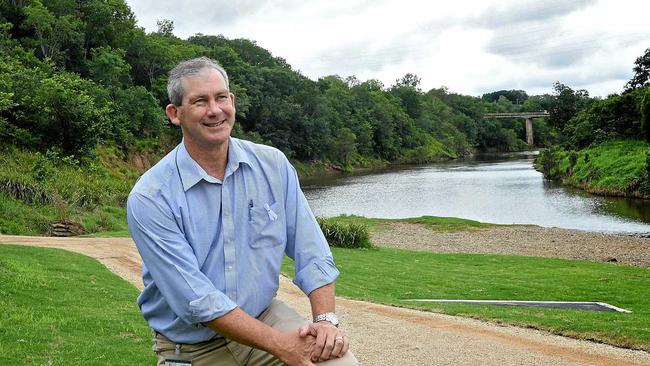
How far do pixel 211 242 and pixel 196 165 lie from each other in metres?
0.42

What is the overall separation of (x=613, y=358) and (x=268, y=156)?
23.2ft

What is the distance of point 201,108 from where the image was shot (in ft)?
11.7

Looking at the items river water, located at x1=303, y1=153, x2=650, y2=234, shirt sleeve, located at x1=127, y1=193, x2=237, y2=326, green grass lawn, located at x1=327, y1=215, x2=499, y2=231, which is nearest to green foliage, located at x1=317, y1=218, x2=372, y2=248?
green grass lawn, located at x1=327, y1=215, x2=499, y2=231

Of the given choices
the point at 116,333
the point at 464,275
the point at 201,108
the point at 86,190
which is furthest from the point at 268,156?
the point at 86,190

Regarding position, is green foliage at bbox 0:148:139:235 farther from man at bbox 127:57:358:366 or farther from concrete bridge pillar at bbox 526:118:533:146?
concrete bridge pillar at bbox 526:118:533:146

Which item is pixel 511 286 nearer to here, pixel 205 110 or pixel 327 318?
pixel 327 318

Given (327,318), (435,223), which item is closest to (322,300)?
(327,318)

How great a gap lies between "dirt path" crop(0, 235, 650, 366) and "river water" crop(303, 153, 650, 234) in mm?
29057

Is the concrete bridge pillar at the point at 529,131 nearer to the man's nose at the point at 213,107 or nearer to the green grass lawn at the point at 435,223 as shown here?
the green grass lawn at the point at 435,223

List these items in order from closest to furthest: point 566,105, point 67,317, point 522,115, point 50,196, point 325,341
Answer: point 325,341 → point 67,317 → point 50,196 → point 566,105 → point 522,115

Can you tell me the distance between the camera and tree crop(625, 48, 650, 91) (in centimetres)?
9056

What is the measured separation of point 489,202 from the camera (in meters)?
54.3

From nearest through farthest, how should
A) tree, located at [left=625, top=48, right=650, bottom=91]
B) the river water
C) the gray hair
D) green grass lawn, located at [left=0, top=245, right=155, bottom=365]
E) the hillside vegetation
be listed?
the gray hair < green grass lawn, located at [left=0, top=245, right=155, bottom=365] < the hillside vegetation < the river water < tree, located at [left=625, top=48, right=650, bottom=91]

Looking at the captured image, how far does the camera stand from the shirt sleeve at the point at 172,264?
328 cm
